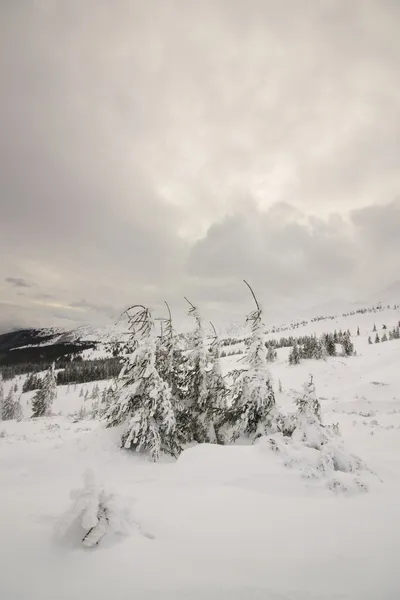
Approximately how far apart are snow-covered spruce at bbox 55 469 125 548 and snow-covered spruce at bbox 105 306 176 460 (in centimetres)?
681

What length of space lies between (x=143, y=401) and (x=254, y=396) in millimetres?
4909

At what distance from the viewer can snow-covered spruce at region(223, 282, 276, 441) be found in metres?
12.7

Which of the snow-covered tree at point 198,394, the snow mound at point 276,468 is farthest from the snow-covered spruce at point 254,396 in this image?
the snow mound at point 276,468

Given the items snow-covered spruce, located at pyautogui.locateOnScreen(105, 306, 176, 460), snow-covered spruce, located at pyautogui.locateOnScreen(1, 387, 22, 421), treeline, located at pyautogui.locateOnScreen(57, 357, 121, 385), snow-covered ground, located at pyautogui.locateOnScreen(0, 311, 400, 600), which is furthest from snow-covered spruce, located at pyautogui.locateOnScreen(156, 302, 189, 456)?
treeline, located at pyautogui.locateOnScreen(57, 357, 121, 385)

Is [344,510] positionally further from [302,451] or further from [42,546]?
[42,546]

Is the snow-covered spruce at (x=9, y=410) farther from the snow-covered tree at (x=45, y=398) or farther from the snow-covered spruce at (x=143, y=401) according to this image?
the snow-covered spruce at (x=143, y=401)

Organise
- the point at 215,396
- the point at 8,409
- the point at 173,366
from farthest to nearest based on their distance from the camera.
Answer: the point at 8,409
the point at 215,396
the point at 173,366

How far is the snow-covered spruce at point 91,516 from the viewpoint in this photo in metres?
4.15

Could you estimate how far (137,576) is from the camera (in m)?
3.54

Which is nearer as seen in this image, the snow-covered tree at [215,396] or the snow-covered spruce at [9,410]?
the snow-covered tree at [215,396]

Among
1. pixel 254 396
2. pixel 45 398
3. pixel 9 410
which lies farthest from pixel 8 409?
pixel 254 396

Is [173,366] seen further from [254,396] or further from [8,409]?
[8,409]

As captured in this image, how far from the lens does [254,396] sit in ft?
41.7

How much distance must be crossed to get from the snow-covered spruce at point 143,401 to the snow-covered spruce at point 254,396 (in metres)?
3.36
